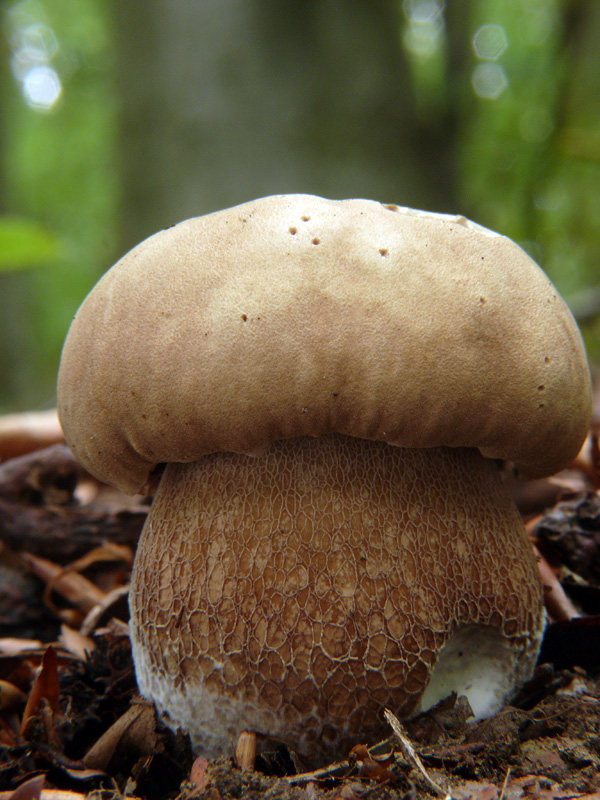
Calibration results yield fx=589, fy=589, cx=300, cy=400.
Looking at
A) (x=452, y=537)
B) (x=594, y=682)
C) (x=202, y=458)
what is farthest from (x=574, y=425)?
(x=202, y=458)

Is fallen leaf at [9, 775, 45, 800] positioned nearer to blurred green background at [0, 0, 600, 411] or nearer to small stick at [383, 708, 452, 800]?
small stick at [383, 708, 452, 800]

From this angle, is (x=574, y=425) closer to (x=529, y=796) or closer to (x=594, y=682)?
(x=594, y=682)

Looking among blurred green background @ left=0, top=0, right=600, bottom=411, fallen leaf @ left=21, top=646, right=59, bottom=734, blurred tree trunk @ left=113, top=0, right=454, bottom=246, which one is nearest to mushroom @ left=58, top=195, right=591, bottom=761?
fallen leaf @ left=21, top=646, right=59, bottom=734

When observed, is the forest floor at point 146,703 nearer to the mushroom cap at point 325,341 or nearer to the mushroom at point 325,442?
the mushroom at point 325,442

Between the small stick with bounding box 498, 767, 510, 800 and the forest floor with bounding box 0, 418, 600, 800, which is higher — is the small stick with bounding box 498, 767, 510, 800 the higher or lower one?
the higher one

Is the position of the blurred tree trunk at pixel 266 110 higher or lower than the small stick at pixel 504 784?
higher

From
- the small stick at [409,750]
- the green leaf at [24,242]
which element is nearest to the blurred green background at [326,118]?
the green leaf at [24,242]

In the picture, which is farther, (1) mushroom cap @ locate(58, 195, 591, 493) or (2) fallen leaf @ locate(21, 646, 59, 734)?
(2) fallen leaf @ locate(21, 646, 59, 734)

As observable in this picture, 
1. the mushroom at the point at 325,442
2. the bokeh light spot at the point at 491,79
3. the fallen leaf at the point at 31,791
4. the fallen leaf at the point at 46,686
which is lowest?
the fallen leaf at the point at 46,686
